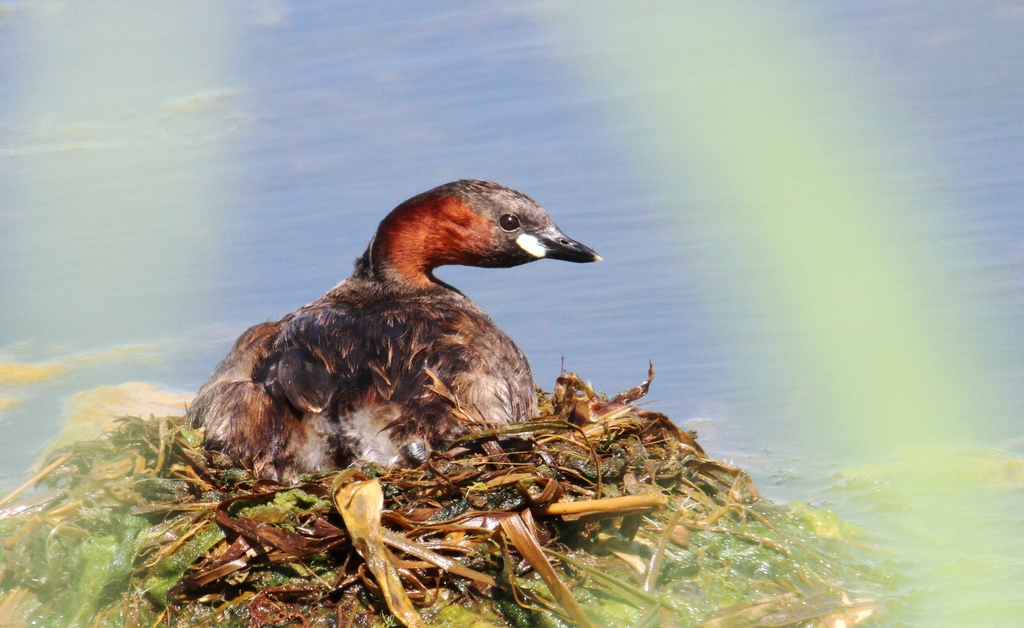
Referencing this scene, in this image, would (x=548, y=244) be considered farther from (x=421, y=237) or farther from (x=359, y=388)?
(x=359, y=388)

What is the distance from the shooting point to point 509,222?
5.62 meters

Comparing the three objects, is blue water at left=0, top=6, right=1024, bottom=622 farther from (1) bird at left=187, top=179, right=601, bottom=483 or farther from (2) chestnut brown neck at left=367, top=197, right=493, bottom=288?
(1) bird at left=187, top=179, right=601, bottom=483

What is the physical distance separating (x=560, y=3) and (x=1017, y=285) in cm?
499

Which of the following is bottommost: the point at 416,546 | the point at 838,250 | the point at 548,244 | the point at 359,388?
the point at 416,546

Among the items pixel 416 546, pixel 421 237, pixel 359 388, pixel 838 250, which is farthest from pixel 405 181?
pixel 416 546

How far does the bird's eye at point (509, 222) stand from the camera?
5.61 meters

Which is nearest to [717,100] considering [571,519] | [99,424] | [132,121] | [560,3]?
[560,3]

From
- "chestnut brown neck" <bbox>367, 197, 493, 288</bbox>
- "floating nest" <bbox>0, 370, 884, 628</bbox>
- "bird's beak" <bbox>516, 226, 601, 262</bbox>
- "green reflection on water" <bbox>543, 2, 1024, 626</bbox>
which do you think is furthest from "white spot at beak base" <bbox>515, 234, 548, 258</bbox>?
"green reflection on water" <bbox>543, 2, 1024, 626</bbox>

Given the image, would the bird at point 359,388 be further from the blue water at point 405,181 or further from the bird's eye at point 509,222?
the blue water at point 405,181

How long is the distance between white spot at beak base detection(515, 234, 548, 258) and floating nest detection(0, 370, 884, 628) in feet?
3.70

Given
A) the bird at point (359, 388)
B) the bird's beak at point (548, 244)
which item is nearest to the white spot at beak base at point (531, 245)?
the bird's beak at point (548, 244)

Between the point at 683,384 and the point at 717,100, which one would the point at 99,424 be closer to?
the point at 683,384

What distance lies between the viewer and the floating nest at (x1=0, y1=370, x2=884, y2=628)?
13.4ft

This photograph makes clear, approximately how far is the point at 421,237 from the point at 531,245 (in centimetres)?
45
